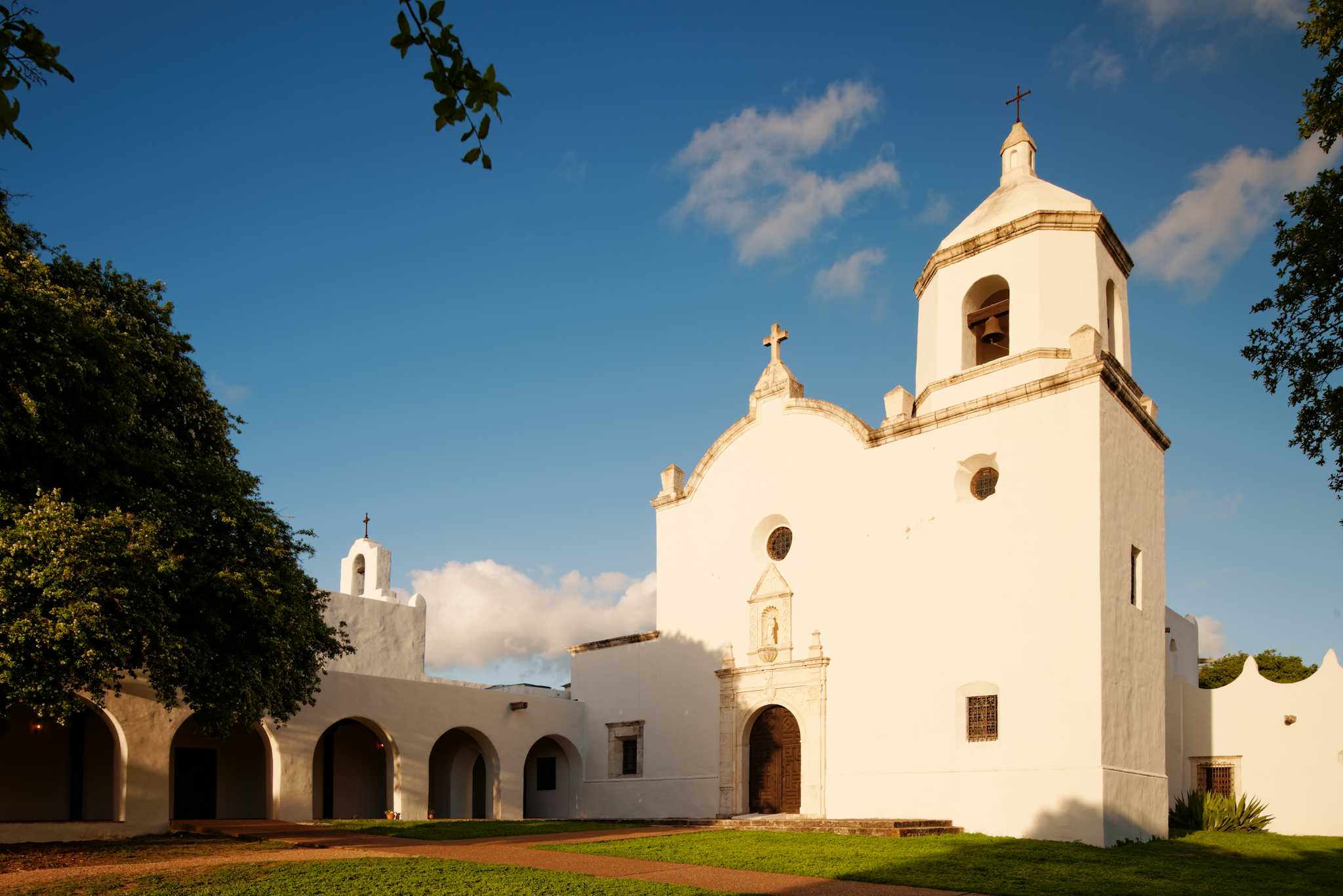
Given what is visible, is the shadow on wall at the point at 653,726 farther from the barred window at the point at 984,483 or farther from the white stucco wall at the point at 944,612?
the barred window at the point at 984,483

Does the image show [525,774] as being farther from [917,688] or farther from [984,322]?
[984,322]

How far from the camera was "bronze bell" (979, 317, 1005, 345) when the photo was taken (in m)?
18.3

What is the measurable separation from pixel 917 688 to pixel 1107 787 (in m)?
3.33

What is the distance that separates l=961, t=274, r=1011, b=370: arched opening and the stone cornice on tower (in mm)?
644

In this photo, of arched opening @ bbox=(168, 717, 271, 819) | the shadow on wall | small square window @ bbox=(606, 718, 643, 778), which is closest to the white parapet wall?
the shadow on wall

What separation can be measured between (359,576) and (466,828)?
13740 millimetres

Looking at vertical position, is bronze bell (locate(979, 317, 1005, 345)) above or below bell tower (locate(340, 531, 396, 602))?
above

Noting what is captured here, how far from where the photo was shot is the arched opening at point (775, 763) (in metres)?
18.5

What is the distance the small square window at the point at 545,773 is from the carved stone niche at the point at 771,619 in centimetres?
693

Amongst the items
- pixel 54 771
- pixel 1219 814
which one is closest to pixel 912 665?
pixel 1219 814

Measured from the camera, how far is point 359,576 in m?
29.1

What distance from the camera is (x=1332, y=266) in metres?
9.16

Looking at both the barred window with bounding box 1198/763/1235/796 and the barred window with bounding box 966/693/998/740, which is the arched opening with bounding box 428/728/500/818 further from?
the barred window with bounding box 1198/763/1235/796

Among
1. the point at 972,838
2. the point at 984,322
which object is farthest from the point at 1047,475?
the point at 972,838
